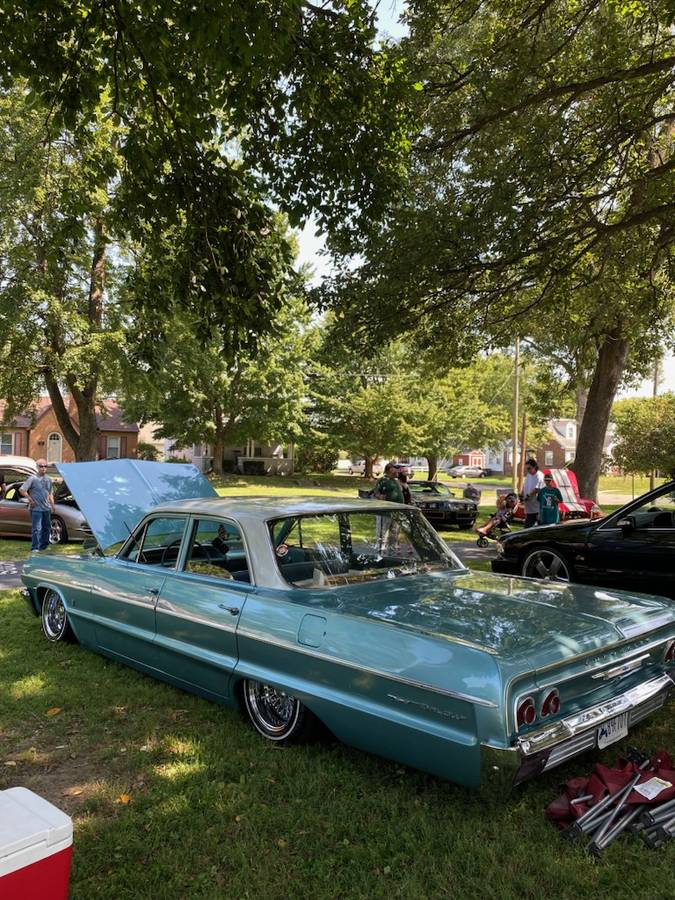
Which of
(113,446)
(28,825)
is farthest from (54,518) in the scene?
(113,446)

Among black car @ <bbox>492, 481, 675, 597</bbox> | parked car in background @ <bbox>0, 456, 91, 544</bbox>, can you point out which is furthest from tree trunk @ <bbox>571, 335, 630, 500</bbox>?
parked car in background @ <bbox>0, 456, 91, 544</bbox>

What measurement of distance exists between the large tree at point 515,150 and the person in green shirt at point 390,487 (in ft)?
9.26

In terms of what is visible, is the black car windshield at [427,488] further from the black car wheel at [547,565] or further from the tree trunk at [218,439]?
the tree trunk at [218,439]

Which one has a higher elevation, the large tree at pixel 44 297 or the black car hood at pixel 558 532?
the large tree at pixel 44 297

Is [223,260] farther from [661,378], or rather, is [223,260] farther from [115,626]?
[661,378]

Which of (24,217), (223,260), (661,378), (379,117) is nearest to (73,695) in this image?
(223,260)

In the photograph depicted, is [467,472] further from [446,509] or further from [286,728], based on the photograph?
[286,728]

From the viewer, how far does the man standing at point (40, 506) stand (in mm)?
12188

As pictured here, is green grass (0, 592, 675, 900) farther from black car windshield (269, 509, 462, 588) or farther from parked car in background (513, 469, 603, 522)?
parked car in background (513, 469, 603, 522)

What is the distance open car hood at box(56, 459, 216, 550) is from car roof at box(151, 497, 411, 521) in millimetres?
1948

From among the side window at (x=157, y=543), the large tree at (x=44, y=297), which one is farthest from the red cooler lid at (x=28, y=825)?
the large tree at (x=44, y=297)

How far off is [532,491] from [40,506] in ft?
29.6

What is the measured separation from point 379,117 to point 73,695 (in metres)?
6.11

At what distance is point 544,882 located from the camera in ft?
8.84
